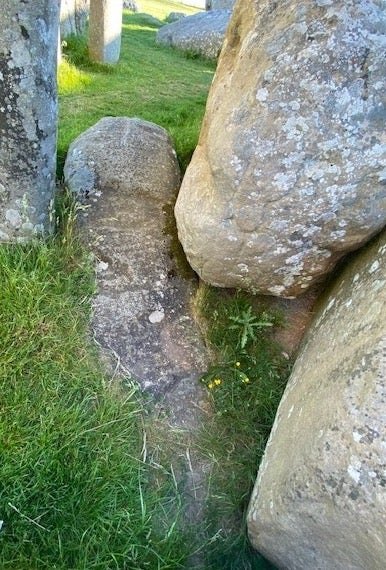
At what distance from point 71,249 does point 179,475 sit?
4.08ft

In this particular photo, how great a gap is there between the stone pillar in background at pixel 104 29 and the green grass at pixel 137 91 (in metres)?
0.15

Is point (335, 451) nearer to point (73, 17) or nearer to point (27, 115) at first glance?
point (27, 115)

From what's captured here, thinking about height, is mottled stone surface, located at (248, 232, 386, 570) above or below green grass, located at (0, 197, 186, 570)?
above

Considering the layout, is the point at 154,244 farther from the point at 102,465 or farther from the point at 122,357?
the point at 102,465

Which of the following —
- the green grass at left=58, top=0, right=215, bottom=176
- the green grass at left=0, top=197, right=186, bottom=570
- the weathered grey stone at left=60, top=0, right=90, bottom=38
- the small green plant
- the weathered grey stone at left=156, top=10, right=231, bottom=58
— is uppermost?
the weathered grey stone at left=60, top=0, right=90, bottom=38

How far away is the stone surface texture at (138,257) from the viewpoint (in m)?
2.58

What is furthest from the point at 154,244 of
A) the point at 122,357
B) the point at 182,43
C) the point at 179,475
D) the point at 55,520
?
the point at 182,43

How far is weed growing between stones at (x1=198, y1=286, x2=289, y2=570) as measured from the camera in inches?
87.3

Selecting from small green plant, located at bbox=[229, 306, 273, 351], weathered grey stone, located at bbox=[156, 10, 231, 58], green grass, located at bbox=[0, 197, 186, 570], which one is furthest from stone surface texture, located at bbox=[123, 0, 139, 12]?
small green plant, located at bbox=[229, 306, 273, 351]

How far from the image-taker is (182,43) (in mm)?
8250

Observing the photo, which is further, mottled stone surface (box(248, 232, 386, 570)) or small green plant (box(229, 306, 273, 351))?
small green plant (box(229, 306, 273, 351))

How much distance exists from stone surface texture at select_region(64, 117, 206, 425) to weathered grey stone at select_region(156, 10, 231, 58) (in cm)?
507

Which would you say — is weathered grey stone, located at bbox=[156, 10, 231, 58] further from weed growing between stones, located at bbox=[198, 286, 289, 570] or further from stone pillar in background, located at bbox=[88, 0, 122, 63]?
weed growing between stones, located at bbox=[198, 286, 289, 570]

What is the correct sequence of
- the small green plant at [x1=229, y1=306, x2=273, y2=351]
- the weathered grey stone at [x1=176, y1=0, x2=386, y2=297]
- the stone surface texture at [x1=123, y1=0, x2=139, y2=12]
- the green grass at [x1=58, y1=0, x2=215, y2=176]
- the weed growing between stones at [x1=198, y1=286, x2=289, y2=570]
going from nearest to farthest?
the weathered grey stone at [x1=176, y1=0, x2=386, y2=297], the weed growing between stones at [x1=198, y1=286, x2=289, y2=570], the small green plant at [x1=229, y1=306, x2=273, y2=351], the green grass at [x1=58, y1=0, x2=215, y2=176], the stone surface texture at [x1=123, y1=0, x2=139, y2=12]
